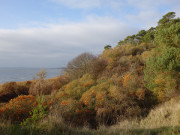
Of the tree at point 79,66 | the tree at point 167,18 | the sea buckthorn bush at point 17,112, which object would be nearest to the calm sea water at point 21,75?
the tree at point 79,66

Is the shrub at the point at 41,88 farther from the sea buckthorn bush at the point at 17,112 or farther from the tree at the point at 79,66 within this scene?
the sea buckthorn bush at the point at 17,112

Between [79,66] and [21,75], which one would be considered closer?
[79,66]

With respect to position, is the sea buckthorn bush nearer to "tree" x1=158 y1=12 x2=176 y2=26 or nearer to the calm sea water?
the calm sea water

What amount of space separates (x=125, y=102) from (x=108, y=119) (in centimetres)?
202

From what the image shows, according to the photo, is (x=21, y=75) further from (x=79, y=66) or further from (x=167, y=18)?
(x=167, y=18)

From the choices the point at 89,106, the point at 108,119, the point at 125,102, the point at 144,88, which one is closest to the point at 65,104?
the point at 89,106

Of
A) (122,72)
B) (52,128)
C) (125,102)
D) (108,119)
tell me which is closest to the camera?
(52,128)

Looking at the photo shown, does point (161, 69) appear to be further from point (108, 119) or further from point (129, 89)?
point (108, 119)

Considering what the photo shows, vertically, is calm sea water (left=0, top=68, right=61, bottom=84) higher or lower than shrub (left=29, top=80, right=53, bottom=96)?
higher

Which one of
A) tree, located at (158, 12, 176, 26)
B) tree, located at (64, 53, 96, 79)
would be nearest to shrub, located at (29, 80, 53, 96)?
tree, located at (64, 53, 96, 79)

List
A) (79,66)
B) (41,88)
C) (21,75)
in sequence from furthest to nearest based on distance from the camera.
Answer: (21,75) < (79,66) < (41,88)

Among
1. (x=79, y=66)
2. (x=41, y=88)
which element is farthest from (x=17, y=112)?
(x=79, y=66)

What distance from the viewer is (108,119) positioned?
417 inches

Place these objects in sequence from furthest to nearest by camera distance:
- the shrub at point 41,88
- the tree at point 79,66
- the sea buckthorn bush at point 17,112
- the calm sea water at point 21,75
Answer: the calm sea water at point 21,75, the tree at point 79,66, the shrub at point 41,88, the sea buckthorn bush at point 17,112
